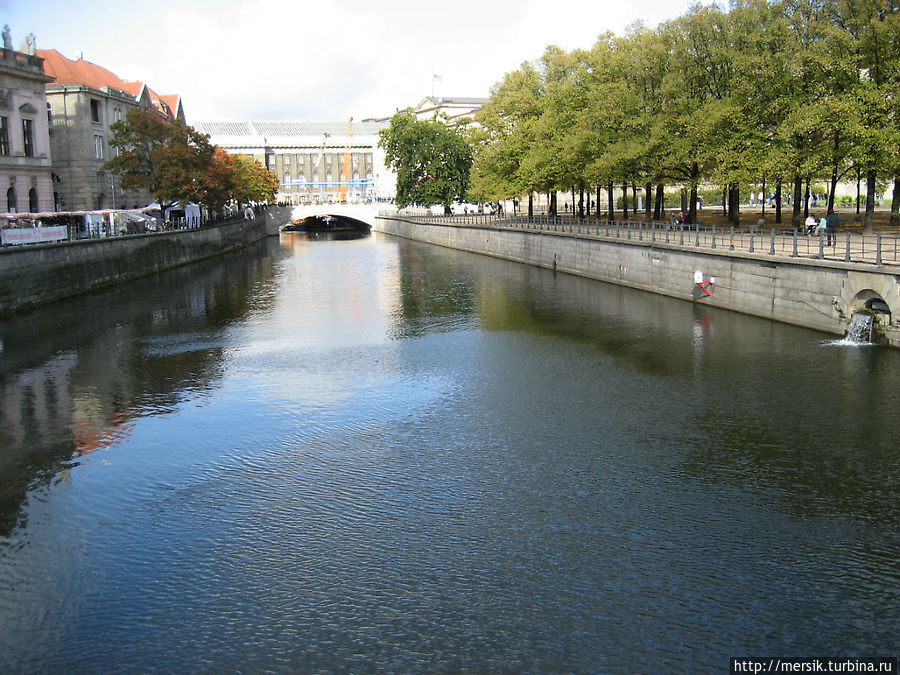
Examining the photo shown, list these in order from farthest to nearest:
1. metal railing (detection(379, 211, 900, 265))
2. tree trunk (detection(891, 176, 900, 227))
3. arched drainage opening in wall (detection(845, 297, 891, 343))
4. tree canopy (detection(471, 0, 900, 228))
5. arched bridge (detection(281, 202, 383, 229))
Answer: arched bridge (detection(281, 202, 383, 229))
tree trunk (detection(891, 176, 900, 227))
tree canopy (detection(471, 0, 900, 228))
metal railing (detection(379, 211, 900, 265))
arched drainage opening in wall (detection(845, 297, 891, 343))

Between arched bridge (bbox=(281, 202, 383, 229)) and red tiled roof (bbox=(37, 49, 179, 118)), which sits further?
arched bridge (bbox=(281, 202, 383, 229))

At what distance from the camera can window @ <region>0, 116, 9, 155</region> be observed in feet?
202

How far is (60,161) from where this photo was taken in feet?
268

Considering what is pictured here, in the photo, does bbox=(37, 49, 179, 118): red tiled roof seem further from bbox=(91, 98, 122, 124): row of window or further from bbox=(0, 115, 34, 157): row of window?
bbox=(0, 115, 34, 157): row of window

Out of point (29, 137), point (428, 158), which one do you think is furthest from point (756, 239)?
point (428, 158)

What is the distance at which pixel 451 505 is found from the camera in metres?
16.7

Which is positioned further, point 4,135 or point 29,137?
point 29,137

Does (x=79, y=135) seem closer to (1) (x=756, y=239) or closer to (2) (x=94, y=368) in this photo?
(2) (x=94, y=368)

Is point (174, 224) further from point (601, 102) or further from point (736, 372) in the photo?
point (736, 372)

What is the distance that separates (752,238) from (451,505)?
1020 inches

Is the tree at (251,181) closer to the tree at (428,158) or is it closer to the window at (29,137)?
the tree at (428,158)

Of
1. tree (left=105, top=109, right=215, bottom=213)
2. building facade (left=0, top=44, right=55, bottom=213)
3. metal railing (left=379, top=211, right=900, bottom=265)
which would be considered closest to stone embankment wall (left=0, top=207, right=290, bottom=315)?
tree (left=105, top=109, right=215, bottom=213)

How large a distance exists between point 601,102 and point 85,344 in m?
39.2

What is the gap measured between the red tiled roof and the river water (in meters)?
61.9
